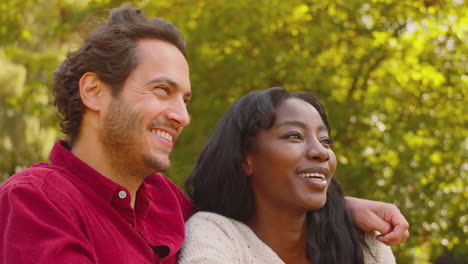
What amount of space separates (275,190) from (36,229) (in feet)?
4.47

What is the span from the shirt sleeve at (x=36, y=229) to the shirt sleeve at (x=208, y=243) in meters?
0.70

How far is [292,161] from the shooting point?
2969mm

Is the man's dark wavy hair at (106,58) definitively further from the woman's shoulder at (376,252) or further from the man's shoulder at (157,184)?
the woman's shoulder at (376,252)

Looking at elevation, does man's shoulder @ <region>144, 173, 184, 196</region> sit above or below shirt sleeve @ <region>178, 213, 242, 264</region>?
above

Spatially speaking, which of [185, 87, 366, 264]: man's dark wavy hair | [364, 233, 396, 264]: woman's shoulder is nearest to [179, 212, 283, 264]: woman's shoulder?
[185, 87, 366, 264]: man's dark wavy hair

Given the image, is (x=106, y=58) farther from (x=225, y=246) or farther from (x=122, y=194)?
(x=225, y=246)

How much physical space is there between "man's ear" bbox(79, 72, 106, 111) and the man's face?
7 centimetres

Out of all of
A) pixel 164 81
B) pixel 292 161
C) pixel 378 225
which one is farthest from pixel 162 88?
pixel 378 225

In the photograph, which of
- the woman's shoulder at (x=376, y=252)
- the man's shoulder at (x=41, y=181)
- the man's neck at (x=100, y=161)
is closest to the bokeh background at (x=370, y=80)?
the woman's shoulder at (x=376, y=252)

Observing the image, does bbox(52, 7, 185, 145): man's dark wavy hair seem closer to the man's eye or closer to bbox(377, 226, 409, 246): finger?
the man's eye

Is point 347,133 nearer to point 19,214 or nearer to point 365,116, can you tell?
point 365,116

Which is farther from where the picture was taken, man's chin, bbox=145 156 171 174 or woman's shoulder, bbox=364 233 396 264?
woman's shoulder, bbox=364 233 396 264

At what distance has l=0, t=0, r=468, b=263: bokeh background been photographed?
5.48m

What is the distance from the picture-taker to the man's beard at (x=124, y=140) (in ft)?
8.14
